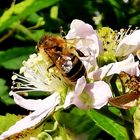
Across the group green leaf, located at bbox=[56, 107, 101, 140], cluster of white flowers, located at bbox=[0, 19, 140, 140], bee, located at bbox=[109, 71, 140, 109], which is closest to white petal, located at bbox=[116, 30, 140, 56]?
cluster of white flowers, located at bbox=[0, 19, 140, 140]

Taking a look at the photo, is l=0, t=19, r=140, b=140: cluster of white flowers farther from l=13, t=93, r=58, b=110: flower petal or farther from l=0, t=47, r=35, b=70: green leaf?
l=0, t=47, r=35, b=70: green leaf

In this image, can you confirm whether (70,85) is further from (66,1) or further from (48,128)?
(66,1)

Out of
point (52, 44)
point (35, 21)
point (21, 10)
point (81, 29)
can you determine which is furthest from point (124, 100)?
point (35, 21)

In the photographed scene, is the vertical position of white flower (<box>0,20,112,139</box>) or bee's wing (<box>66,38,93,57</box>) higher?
bee's wing (<box>66,38,93,57</box>)

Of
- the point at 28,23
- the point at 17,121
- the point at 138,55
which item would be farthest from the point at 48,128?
the point at 28,23

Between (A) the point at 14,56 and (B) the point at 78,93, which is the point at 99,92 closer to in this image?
(B) the point at 78,93
